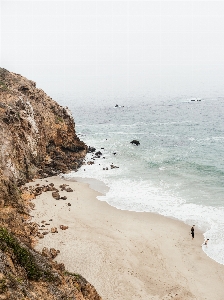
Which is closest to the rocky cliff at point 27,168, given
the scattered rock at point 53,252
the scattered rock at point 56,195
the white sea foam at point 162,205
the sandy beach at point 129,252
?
the scattered rock at point 53,252

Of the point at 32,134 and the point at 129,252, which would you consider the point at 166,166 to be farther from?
the point at 129,252

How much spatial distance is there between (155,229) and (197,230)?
431cm

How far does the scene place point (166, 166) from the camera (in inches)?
1916

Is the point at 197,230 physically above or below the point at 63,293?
below

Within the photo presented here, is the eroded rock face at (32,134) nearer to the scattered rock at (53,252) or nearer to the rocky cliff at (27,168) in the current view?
the rocky cliff at (27,168)

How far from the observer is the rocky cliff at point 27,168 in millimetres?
12297

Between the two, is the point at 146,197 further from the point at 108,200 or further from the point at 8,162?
the point at 8,162

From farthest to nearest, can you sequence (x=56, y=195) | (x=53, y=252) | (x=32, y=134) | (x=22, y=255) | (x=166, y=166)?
(x=166, y=166), (x=32, y=134), (x=56, y=195), (x=53, y=252), (x=22, y=255)

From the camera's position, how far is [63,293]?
13.0m

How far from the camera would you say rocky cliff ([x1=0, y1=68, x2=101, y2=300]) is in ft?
40.3

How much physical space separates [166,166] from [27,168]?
22.8 metres

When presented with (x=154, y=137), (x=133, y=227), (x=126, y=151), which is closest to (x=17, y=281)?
(x=133, y=227)

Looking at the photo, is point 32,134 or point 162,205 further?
point 32,134

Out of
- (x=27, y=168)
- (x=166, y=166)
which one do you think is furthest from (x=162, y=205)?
(x=27, y=168)
